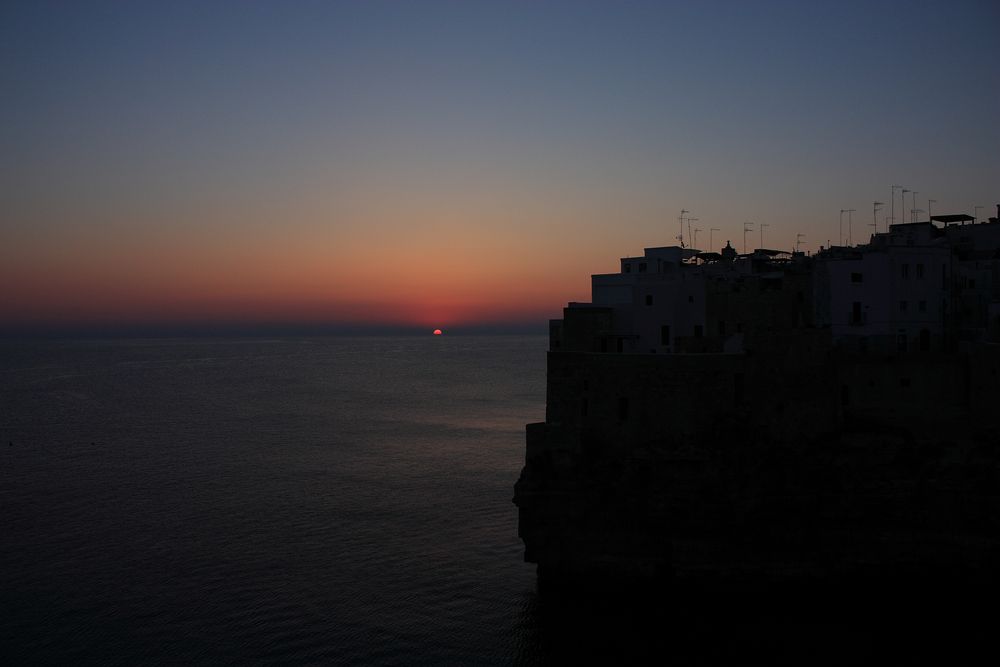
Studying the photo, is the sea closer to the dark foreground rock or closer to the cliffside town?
the dark foreground rock

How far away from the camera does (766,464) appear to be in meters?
29.8

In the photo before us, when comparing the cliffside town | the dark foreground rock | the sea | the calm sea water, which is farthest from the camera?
the cliffside town

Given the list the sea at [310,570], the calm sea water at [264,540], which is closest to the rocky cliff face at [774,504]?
the sea at [310,570]

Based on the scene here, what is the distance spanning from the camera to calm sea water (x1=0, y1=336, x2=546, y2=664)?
90.8 ft

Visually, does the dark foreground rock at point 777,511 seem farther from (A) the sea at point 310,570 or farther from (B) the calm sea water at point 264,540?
(B) the calm sea water at point 264,540

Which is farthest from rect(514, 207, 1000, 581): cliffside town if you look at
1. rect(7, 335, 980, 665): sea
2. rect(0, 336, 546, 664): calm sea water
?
rect(0, 336, 546, 664): calm sea water

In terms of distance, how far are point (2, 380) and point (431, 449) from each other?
112163mm

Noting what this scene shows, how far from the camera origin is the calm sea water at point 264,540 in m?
27.7

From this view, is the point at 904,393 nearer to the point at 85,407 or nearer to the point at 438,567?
the point at 438,567

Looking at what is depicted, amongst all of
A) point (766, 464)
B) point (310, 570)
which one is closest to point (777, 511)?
point (766, 464)

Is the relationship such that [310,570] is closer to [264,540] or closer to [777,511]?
[264,540]

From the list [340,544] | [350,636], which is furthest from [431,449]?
[350,636]

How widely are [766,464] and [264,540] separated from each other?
2437 centimetres

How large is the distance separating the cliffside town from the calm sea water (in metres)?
5.15
